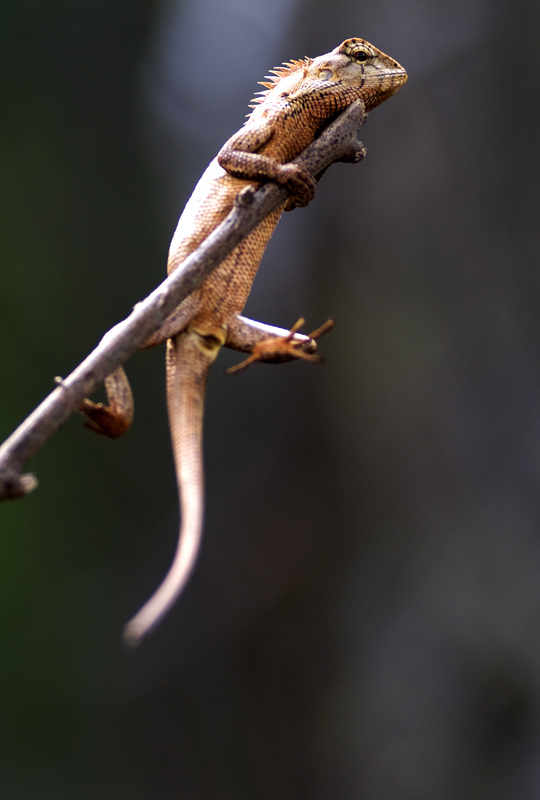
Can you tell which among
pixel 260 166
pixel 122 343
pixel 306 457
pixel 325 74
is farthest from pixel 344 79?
pixel 306 457

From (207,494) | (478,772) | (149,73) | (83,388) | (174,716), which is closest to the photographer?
(83,388)

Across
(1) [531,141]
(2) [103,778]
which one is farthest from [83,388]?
(1) [531,141]

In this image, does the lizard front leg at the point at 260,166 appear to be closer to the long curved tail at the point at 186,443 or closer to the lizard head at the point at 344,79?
the lizard head at the point at 344,79

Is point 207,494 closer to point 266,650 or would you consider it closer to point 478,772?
point 266,650

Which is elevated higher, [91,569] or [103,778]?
[91,569]

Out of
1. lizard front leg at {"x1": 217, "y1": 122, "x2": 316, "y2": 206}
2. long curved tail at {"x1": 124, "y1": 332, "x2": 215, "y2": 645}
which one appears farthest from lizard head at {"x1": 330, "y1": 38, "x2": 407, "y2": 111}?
long curved tail at {"x1": 124, "y1": 332, "x2": 215, "y2": 645}

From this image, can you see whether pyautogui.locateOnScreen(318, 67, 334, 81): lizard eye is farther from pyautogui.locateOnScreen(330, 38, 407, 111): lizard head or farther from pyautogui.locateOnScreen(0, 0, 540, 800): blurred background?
pyautogui.locateOnScreen(0, 0, 540, 800): blurred background

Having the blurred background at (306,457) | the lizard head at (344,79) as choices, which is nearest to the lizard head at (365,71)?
the lizard head at (344,79)
